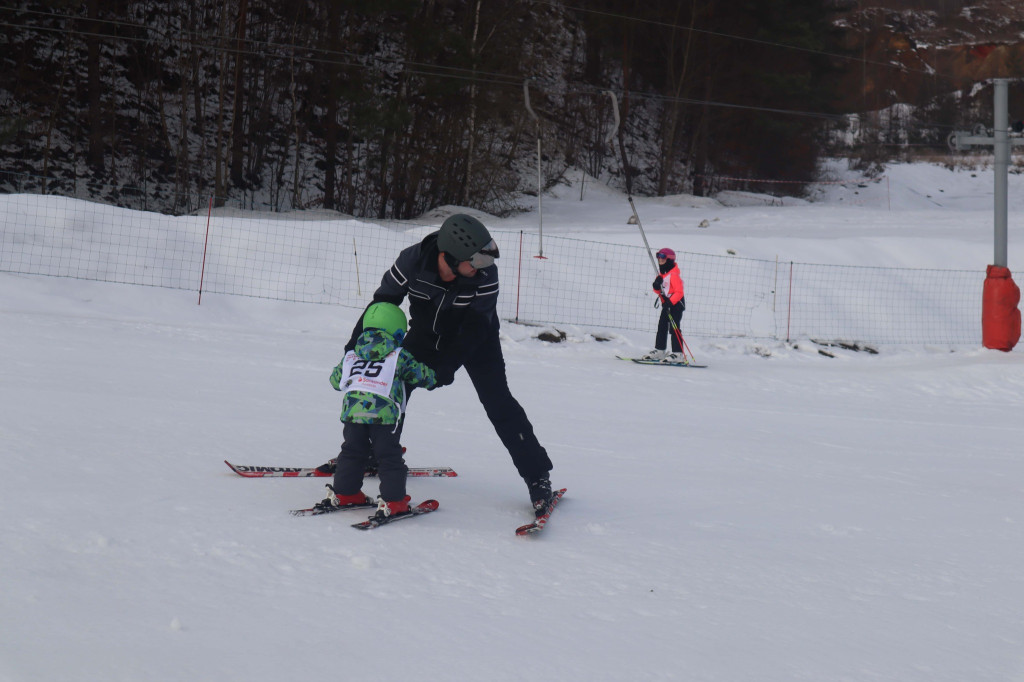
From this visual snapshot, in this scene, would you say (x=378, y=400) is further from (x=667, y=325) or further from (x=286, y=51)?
(x=286, y=51)

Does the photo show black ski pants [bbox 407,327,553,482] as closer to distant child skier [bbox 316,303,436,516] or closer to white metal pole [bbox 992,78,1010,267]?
distant child skier [bbox 316,303,436,516]

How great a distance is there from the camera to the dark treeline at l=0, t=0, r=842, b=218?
24.3 metres

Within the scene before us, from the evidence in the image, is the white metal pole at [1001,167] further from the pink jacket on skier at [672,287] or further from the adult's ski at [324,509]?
the adult's ski at [324,509]

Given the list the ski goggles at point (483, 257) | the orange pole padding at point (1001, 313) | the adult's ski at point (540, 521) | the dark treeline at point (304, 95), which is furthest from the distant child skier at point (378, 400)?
the dark treeline at point (304, 95)

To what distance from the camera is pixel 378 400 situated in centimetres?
412

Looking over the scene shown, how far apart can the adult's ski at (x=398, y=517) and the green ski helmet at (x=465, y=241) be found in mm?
1189

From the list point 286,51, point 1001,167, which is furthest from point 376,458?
point 286,51

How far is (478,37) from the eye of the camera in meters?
25.9

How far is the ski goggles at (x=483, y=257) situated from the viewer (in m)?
4.14

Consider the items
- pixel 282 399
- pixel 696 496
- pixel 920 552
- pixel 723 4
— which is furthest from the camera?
pixel 723 4

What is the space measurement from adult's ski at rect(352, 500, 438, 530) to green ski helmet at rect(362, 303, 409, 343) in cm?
80

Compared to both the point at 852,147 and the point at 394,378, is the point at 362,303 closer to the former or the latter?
the point at 394,378

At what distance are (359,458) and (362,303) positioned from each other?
31.0 ft

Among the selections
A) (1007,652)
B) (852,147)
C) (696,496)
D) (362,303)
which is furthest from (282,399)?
(852,147)
